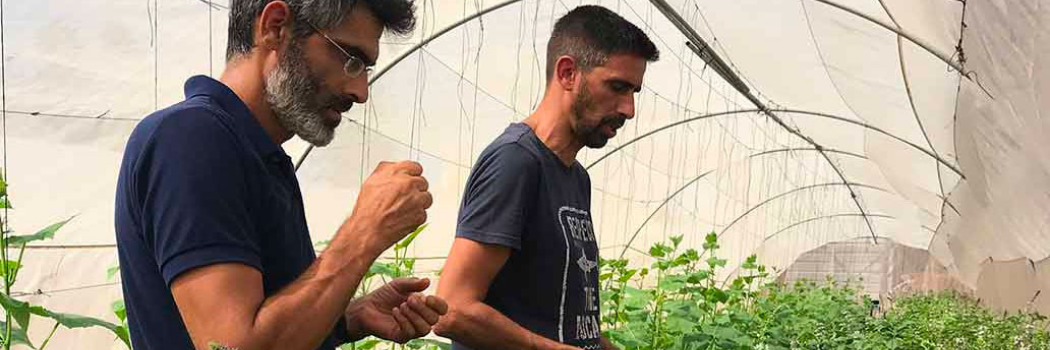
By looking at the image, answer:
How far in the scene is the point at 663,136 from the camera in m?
11.0

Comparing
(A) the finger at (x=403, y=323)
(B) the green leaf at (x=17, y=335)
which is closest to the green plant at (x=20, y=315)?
(B) the green leaf at (x=17, y=335)

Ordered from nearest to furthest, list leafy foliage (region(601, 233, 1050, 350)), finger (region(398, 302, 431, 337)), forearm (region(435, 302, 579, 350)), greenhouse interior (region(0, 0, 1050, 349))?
finger (region(398, 302, 431, 337))
forearm (region(435, 302, 579, 350))
greenhouse interior (region(0, 0, 1050, 349))
leafy foliage (region(601, 233, 1050, 350))

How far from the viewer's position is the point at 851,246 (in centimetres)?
2142

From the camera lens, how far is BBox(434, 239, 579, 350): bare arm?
234cm

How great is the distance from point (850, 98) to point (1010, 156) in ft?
11.4

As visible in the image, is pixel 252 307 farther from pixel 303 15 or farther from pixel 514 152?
pixel 514 152

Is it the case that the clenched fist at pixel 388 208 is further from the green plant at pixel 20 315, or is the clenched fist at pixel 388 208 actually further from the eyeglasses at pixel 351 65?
the green plant at pixel 20 315

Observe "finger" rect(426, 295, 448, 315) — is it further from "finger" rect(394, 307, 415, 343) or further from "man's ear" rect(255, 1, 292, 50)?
"man's ear" rect(255, 1, 292, 50)

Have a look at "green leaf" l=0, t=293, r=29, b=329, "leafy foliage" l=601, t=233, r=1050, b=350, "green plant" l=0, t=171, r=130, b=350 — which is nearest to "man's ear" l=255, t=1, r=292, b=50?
"green plant" l=0, t=171, r=130, b=350

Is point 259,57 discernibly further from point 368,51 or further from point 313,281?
point 313,281

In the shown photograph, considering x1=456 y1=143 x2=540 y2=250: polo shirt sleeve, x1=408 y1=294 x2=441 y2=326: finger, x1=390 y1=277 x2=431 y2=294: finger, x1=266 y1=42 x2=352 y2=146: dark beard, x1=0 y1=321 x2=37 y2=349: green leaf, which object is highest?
x1=266 y1=42 x2=352 y2=146: dark beard

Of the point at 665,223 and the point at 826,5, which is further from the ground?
the point at 826,5

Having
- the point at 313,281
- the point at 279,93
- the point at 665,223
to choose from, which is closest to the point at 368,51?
the point at 279,93

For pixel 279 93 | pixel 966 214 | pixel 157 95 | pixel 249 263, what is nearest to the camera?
pixel 249 263
